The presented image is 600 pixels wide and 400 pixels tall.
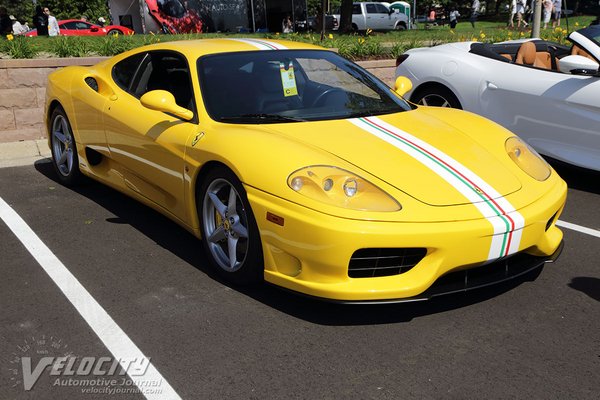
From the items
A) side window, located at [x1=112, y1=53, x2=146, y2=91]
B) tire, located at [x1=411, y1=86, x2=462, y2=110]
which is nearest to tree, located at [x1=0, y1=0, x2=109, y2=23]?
tire, located at [x1=411, y1=86, x2=462, y2=110]

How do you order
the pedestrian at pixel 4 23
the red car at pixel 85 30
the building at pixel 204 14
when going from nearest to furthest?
the pedestrian at pixel 4 23 → the building at pixel 204 14 → the red car at pixel 85 30

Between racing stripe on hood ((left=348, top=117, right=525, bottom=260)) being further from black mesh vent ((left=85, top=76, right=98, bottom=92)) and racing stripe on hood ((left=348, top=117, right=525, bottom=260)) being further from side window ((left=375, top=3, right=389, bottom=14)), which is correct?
side window ((left=375, top=3, right=389, bottom=14))

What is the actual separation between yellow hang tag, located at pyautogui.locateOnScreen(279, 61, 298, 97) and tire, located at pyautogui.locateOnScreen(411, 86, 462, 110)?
2.57 metres

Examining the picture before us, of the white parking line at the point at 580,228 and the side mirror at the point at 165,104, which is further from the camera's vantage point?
the white parking line at the point at 580,228

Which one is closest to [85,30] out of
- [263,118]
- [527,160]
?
[263,118]

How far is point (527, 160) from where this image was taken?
3.87 metres

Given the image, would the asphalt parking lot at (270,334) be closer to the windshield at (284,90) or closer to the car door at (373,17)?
the windshield at (284,90)

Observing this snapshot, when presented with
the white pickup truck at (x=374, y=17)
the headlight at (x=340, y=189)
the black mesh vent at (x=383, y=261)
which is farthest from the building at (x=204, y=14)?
the black mesh vent at (x=383, y=261)

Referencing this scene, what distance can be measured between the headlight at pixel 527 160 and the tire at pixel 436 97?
245cm

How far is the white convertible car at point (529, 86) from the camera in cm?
546

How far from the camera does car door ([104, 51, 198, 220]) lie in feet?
13.2

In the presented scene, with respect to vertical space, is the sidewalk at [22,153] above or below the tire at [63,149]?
below

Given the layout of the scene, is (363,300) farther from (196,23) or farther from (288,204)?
(196,23)

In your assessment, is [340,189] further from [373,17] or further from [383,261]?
[373,17]
